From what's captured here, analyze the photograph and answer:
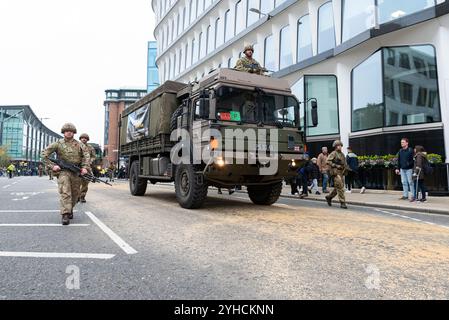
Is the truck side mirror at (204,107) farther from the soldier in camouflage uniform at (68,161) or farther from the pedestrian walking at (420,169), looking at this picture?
the pedestrian walking at (420,169)

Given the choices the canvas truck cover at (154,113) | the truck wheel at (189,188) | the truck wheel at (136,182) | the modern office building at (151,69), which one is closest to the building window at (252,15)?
the canvas truck cover at (154,113)

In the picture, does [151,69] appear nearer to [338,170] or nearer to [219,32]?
[219,32]

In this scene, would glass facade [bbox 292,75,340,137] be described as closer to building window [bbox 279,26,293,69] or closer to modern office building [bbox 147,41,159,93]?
building window [bbox 279,26,293,69]

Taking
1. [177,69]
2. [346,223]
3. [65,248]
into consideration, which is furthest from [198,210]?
[177,69]

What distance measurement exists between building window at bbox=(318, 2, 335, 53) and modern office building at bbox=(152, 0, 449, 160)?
0.05 meters

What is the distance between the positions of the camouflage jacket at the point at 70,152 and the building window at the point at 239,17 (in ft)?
74.6

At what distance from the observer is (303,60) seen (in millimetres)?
20016

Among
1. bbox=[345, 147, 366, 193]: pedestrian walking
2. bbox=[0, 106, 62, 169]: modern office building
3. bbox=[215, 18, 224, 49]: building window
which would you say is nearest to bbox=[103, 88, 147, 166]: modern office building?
bbox=[0, 106, 62, 169]: modern office building

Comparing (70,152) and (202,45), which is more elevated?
(202,45)

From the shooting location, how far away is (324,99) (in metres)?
19.1

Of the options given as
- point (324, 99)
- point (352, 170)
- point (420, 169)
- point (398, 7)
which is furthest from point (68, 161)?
point (324, 99)

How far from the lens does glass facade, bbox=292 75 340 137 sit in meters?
18.5

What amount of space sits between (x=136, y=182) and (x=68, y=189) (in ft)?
18.6
